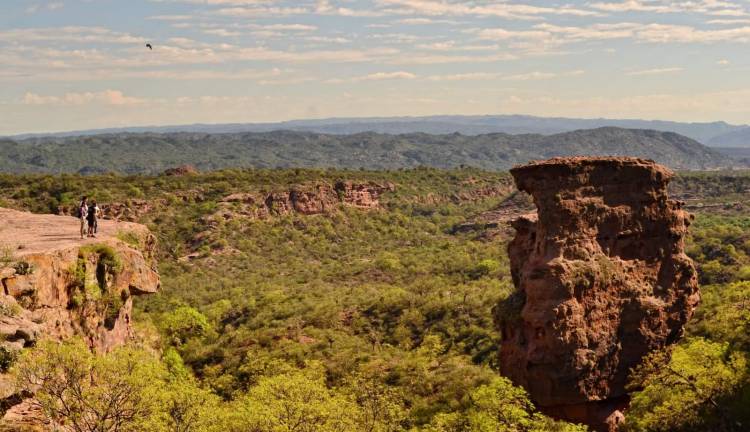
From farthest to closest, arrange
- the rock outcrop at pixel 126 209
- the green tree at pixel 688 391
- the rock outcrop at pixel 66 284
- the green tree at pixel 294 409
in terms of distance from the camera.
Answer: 1. the rock outcrop at pixel 126 209
2. the green tree at pixel 688 391
3. the green tree at pixel 294 409
4. the rock outcrop at pixel 66 284

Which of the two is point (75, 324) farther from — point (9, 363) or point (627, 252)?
point (627, 252)

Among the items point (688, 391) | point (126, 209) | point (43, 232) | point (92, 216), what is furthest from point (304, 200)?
point (688, 391)

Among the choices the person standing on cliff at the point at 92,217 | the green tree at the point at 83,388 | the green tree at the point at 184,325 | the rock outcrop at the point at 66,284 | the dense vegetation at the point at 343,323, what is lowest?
the green tree at the point at 184,325

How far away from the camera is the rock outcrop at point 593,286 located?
30.1 metres

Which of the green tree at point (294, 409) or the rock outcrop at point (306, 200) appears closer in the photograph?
the green tree at point (294, 409)

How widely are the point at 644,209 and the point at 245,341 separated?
3436 centimetres

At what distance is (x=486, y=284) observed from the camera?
6806 centimetres

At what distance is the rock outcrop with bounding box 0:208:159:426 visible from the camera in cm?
2406

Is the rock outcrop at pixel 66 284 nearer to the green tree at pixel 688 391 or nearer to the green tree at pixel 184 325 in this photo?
the green tree at pixel 184 325

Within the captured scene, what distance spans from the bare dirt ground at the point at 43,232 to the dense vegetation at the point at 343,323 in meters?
6.44

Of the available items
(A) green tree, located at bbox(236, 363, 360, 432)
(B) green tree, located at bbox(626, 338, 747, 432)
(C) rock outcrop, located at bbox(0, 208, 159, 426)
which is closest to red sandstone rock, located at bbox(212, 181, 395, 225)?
(C) rock outcrop, located at bbox(0, 208, 159, 426)

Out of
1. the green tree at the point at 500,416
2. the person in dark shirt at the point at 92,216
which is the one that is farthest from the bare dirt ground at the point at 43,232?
the green tree at the point at 500,416

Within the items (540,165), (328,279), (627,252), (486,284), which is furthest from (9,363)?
(328,279)

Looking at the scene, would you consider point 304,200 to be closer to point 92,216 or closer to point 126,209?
point 126,209
